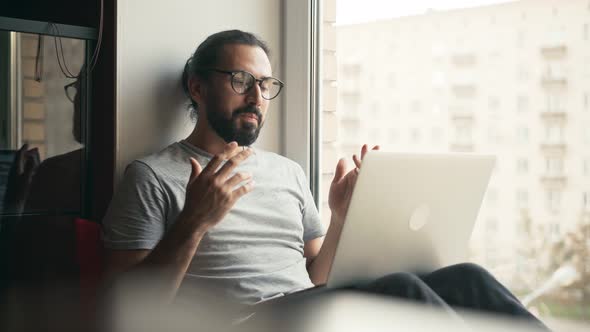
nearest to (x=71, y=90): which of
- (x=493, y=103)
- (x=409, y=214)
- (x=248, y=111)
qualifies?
(x=248, y=111)

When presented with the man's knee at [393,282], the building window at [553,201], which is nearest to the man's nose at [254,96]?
the man's knee at [393,282]

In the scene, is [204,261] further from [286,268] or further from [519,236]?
[519,236]

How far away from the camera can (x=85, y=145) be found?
5.33 feet

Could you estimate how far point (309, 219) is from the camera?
1.86 meters

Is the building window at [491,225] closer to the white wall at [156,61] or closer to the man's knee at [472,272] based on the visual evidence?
the man's knee at [472,272]

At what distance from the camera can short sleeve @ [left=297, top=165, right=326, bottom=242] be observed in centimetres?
185

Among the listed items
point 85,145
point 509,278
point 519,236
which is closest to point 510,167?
point 519,236

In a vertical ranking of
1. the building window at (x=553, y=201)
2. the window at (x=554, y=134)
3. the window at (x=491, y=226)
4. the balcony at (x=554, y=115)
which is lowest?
the window at (x=491, y=226)

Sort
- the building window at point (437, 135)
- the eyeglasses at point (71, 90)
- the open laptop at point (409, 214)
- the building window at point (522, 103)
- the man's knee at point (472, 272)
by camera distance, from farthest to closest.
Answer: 1. the building window at point (437, 135)
2. the building window at point (522, 103)
3. the eyeglasses at point (71, 90)
4. the man's knee at point (472, 272)
5. the open laptop at point (409, 214)

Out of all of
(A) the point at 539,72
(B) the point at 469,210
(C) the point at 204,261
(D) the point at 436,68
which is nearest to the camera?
(B) the point at 469,210

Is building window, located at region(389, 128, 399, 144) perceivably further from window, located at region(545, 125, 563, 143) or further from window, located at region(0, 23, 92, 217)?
window, located at region(0, 23, 92, 217)

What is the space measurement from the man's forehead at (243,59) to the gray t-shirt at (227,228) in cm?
24

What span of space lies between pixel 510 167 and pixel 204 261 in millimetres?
848

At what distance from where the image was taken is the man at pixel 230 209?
1400mm
